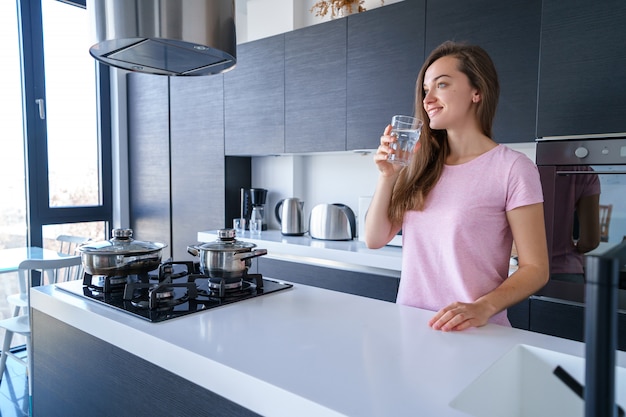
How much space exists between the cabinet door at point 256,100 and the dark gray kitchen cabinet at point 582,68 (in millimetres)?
1555

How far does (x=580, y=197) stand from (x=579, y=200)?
1 centimetres

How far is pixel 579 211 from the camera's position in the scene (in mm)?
1785

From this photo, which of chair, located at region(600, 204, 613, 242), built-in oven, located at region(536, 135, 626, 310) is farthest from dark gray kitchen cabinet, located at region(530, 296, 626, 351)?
chair, located at region(600, 204, 613, 242)

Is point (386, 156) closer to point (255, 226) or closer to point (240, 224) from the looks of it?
point (255, 226)

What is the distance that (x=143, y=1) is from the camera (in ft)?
4.24

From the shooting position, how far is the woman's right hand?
3.63 feet

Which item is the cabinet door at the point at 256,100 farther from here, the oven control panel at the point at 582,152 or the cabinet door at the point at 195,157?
the oven control panel at the point at 582,152

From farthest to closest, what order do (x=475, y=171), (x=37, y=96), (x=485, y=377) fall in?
(x=37, y=96), (x=475, y=171), (x=485, y=377)

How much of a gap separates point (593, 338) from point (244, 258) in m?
1.00

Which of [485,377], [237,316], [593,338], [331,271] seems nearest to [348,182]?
[331,271]

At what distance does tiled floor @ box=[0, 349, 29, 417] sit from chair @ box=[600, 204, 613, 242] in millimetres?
2738

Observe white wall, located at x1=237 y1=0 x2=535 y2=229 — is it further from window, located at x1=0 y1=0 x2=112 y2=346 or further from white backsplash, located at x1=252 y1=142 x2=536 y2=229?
window, located at x1=0 y1=0 x2=112 y2=346

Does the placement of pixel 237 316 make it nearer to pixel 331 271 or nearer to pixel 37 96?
pixel 331 271

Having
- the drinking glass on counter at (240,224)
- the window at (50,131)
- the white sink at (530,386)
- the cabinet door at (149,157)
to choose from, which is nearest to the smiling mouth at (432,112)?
the white sink at (530,386)
